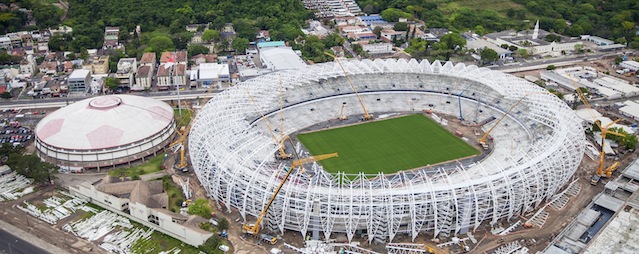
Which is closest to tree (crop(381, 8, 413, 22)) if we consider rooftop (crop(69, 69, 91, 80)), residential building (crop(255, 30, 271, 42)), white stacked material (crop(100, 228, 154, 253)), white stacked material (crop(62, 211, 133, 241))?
residential building (crop(255, 30, 271, 42))

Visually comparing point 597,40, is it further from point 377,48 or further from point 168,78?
point 168,78

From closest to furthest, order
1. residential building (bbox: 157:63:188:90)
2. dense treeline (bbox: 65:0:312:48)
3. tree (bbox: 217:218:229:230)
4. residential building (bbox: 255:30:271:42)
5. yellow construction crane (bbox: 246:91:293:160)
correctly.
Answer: tree (bbox: 217:218:229:230), yellow construction crane (bbox: 246:91:293:160), residential building (bbox: 157:63:188:90), residential building (bbox: 255:30:271:42), dense treeline (bbox: 65:0:312:48)

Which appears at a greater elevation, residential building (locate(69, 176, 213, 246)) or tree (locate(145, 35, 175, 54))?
tree (locate(145, 35, 175, 54))

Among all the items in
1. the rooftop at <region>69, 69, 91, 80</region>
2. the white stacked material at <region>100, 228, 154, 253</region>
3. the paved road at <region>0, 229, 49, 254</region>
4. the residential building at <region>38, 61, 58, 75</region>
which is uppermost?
the rooftop at <region>69, 69, 91, 80</region>

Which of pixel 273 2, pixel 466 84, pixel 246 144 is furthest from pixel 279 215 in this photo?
pixel 273 2

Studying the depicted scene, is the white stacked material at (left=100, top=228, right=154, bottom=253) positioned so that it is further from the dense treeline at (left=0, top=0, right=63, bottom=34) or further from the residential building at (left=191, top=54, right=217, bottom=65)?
the dense treeline at (left=0, top=0, right=63, bottom=34)

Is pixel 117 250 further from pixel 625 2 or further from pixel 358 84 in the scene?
pixel 625 2
